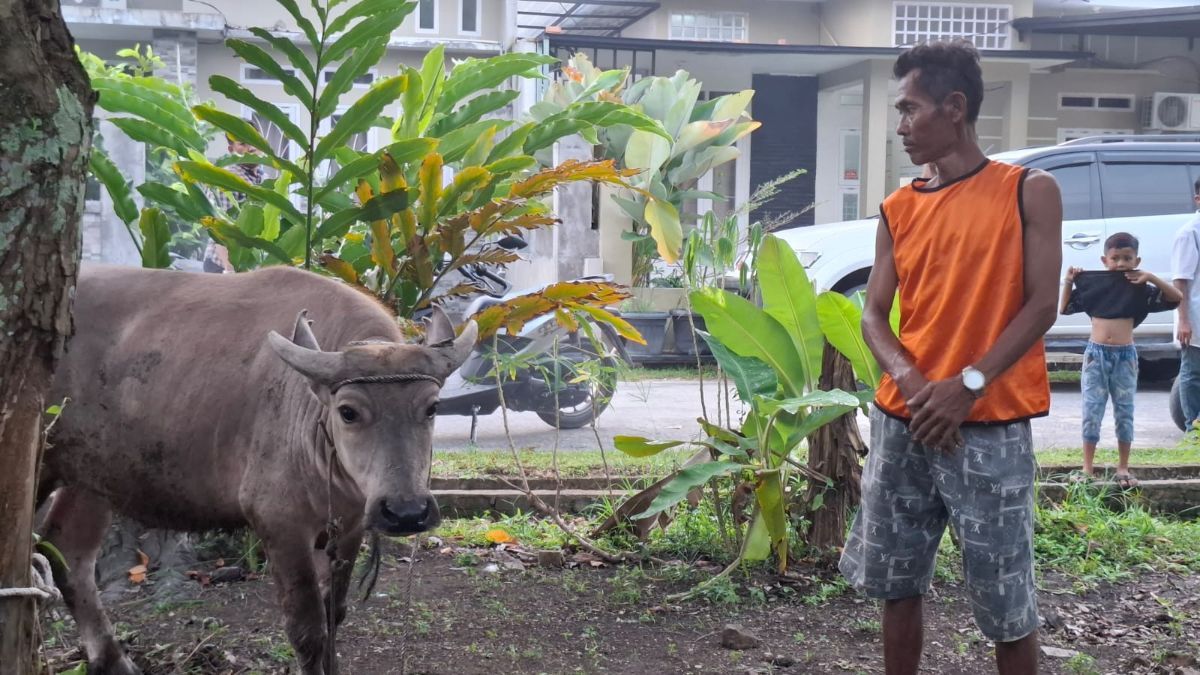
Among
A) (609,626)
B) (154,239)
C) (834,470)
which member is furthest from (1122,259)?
(154,239)

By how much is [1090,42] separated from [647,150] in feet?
37.0

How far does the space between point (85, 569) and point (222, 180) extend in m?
1.54

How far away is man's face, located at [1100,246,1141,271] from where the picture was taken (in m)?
7.44

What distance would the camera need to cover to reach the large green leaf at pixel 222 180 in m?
4.70

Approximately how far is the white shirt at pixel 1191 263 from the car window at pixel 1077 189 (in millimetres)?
2662

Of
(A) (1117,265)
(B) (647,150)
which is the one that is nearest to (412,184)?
(A) (1117,265)

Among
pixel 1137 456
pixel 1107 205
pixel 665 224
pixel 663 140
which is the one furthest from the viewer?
pixel 663 140

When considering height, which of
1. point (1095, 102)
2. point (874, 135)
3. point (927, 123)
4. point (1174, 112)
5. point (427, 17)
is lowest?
point (927, 123)

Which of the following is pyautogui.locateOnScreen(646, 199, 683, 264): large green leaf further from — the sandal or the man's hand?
the man's hand

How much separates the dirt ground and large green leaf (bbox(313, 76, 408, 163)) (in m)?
1.81

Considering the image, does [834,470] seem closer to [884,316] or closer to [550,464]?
[884,316]

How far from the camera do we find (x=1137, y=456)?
25.5 ft

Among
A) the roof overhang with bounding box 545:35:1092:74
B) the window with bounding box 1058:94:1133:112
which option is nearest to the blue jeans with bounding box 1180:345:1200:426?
the roof overhang with bounding box 545:35:1092:74

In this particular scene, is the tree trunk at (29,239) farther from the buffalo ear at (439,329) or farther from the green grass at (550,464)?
the green grass at (550,464)
